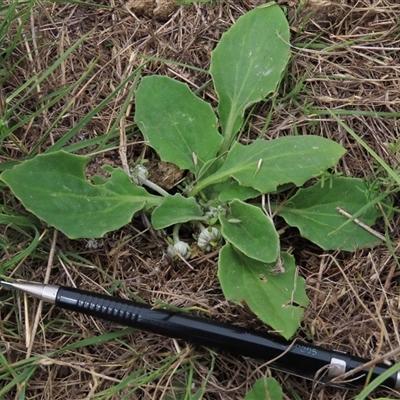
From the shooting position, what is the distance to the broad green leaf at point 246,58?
145 centimetres

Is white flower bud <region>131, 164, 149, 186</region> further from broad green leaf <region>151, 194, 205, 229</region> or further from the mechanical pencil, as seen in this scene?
the mechanical pencil

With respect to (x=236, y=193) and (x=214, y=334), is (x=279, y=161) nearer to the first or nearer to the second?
(x=236, y=193)

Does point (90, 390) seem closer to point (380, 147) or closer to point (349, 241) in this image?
point (349, 241)

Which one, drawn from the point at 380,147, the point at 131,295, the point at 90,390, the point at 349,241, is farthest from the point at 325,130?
the point at 90,390

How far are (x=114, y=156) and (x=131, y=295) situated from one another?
1.17 feet

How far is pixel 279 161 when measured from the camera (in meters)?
1.36

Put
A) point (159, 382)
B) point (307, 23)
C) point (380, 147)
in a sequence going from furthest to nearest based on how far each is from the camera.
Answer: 1. point (307, 23)
2. point (380, 147)
3. point (159, 382)

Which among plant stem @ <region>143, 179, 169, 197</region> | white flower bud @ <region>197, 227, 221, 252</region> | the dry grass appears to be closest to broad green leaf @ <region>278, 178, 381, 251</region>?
the dry grass

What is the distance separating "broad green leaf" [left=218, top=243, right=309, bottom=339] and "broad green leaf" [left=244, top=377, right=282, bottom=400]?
11cm

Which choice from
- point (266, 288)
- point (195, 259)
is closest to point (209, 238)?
point (195, 259)

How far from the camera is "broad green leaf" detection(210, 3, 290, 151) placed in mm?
1451

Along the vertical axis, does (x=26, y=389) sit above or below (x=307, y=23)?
below

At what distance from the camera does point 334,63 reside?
151 cm

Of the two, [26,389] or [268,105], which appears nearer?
[26,389]
